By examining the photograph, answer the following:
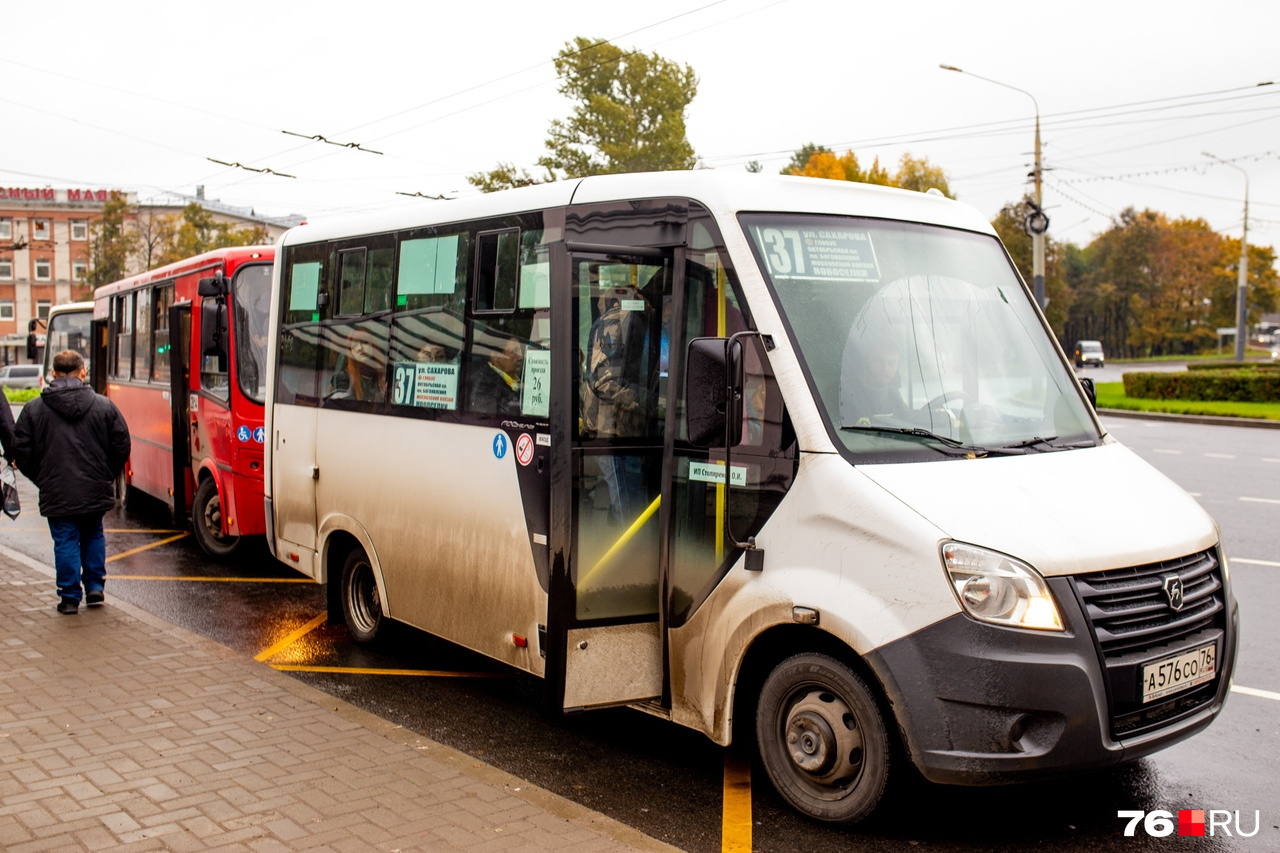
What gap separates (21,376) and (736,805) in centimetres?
5216

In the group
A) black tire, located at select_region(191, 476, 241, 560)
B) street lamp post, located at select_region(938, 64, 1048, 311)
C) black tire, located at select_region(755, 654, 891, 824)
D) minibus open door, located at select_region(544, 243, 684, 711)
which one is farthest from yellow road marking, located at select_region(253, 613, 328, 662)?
street lamp post, located at select_region(938, 64, 1048, 311)

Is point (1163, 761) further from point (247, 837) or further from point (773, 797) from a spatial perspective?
point (247, 837)

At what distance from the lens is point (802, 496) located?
14.8 ft

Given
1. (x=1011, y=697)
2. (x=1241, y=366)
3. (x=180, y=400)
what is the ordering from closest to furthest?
(x=1011, y=697) → (x=180, y=400) → (x=1241, y=366)

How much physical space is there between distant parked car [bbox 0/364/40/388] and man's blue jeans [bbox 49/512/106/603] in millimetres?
44509

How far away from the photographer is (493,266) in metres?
6.00

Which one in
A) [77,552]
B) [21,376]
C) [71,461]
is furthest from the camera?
[21,376]

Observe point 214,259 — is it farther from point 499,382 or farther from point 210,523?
point 499,382

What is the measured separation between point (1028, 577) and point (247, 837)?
2867mm

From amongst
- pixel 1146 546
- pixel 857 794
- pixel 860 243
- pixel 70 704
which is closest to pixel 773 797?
pixel 857 794

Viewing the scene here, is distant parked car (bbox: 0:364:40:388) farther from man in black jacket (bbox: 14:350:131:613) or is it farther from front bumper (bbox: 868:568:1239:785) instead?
front bumper (bbox: 868:568:1239:785)

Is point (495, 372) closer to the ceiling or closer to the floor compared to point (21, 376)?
closer to the ceiling

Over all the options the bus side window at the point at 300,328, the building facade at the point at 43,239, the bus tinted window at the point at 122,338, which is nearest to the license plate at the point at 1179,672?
the bus side window at the point at 300,328

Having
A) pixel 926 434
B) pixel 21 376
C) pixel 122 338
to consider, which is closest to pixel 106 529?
pixel 122 338
